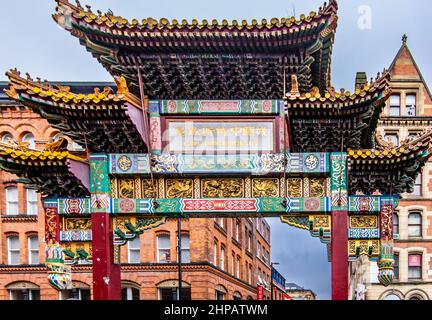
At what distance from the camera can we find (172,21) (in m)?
8.57

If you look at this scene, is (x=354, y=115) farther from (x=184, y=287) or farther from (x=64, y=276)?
(x=184, y=287)

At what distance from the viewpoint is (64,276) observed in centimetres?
955

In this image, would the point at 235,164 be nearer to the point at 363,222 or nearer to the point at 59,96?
the point at 363,222

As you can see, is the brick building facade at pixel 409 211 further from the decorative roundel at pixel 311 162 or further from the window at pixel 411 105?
the decorative roundel at pixel 311 162

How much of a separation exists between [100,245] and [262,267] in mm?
32749

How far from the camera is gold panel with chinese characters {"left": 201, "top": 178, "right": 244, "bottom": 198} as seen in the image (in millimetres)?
9352

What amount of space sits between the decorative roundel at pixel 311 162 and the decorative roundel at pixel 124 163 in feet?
14.7

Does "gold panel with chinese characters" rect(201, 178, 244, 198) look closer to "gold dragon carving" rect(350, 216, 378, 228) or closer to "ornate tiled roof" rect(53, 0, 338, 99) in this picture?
"ornate tiled roof" rect(53, 0, 338, 99)

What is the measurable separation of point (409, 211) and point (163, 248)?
647 inches

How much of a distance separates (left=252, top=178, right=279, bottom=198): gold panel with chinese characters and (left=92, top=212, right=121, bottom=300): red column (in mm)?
3780

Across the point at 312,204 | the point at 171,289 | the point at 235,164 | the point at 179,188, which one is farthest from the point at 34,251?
the point at 312,204

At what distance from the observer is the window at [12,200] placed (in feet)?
74.7

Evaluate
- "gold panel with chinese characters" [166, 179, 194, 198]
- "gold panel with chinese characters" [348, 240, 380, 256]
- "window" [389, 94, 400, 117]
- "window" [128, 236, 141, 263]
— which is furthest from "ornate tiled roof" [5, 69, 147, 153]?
"window" [389, 94, 400, 117]
